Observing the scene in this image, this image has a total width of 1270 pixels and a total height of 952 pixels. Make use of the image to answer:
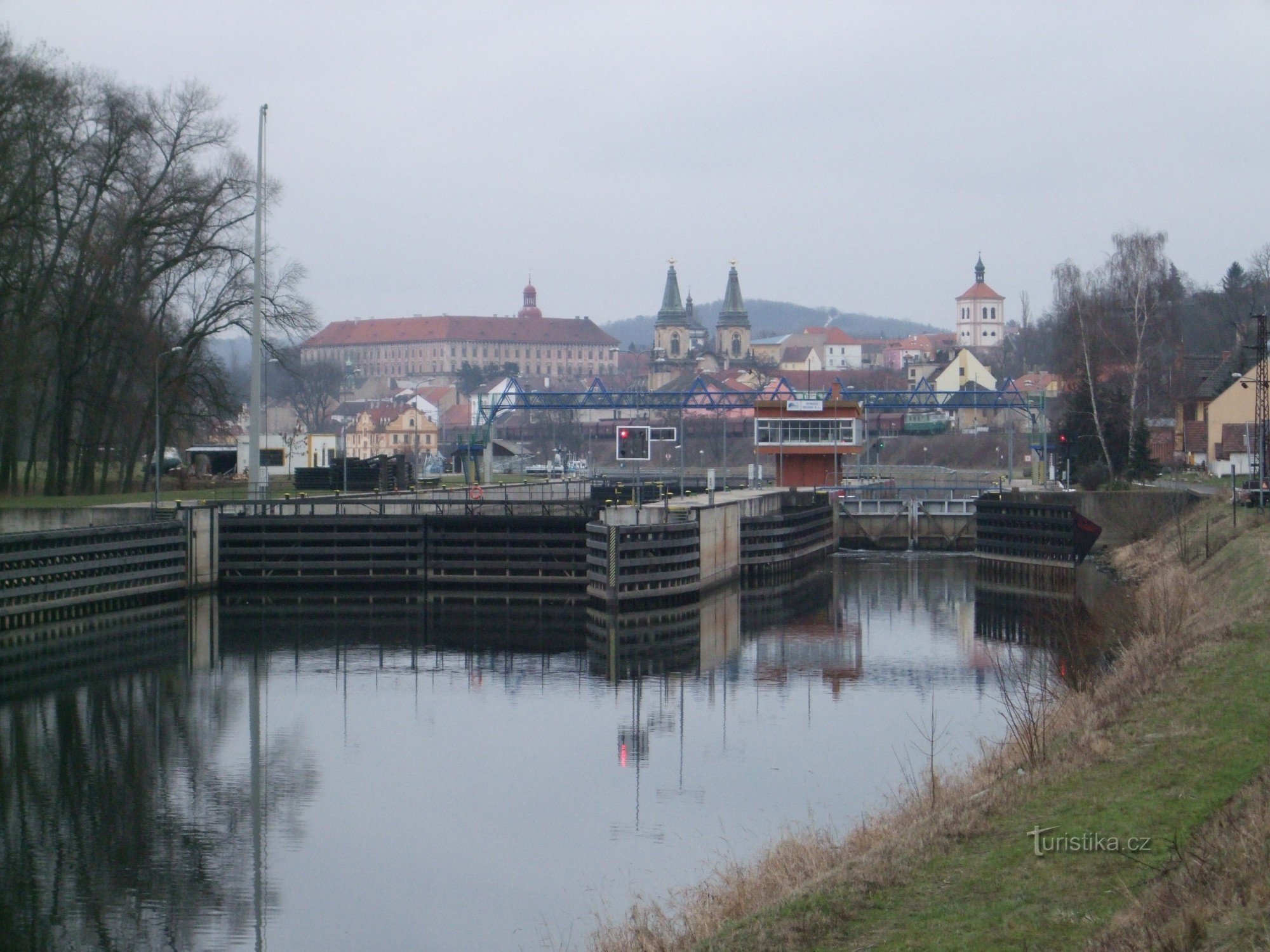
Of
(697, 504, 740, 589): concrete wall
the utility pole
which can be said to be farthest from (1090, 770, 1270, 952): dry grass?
the utility pole

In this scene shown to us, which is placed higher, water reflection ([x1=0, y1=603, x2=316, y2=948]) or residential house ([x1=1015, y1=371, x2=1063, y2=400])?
residential house ([x1=1015, y1=371, x2=1063, y2=400])

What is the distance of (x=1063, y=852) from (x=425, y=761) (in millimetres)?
10590

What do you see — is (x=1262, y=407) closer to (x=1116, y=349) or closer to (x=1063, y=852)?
(x=1116, y=349)

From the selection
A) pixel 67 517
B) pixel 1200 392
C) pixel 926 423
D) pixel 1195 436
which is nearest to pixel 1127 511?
pixel 1200 392

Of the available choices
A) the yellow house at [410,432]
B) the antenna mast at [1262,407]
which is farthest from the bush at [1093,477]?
the yellow house at [410,432]

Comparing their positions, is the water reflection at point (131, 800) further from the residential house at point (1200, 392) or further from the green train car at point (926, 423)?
the green train car at point (926, 423)

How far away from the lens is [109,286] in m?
Result: 40.1

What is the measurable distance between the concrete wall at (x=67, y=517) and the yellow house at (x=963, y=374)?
102560 millimetres

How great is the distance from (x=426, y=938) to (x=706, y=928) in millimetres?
3367

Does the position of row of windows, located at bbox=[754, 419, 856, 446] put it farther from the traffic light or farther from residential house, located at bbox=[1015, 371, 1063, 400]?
residential house, located at bbox=[1015, 371, 1063, 400]

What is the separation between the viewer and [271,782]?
710 inches

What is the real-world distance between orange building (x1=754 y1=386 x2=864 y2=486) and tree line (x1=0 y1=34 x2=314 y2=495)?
61.7 ft

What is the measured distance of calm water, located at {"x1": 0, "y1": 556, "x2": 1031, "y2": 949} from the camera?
13633 millimetres

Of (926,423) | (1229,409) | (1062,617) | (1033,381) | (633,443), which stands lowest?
(1062,617)
